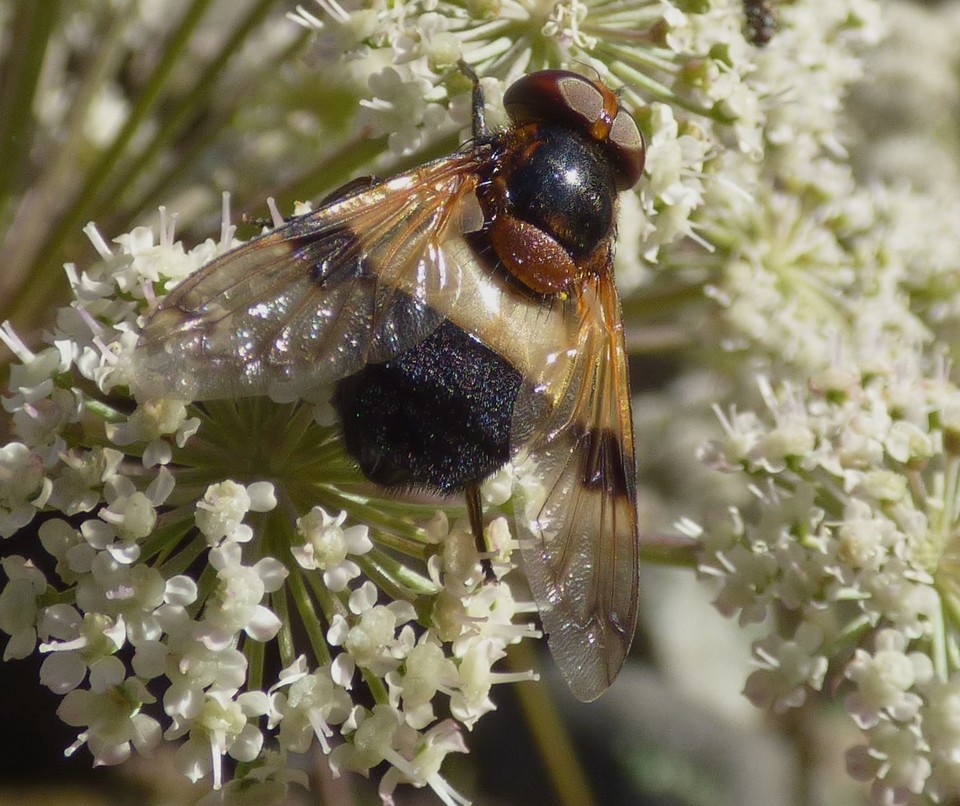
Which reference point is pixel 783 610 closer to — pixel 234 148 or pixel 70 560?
pixel 234 148

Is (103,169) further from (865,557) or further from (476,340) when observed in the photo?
(865,557)

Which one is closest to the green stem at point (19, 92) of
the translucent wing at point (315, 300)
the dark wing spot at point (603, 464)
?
the translucent wing at point (315, 300)

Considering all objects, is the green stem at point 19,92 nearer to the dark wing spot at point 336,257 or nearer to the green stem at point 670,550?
the dark wing spot at point 336,257

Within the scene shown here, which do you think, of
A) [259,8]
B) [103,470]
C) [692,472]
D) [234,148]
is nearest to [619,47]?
[259,8]

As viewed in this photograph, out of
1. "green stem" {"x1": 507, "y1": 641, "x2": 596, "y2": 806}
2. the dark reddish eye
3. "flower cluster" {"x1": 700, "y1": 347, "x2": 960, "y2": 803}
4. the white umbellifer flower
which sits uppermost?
the dark reddish eye

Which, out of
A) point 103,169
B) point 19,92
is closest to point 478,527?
point 103,169

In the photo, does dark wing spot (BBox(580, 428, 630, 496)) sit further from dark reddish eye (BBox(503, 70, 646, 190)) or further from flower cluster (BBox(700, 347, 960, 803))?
flower cluster (BBox(700, 347, 960, 803))

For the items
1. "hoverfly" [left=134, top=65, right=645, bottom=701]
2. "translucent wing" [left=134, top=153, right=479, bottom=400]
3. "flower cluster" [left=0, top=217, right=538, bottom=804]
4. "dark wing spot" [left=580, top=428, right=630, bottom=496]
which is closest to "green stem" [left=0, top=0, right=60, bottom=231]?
"flower cluster" [left=0, top=217, right=538, bottom=804]
